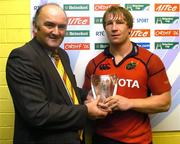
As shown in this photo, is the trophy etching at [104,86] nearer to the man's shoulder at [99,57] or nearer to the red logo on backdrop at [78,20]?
the man's shoulder at [99,57]

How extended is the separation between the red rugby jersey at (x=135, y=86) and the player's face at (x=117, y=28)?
115 mm

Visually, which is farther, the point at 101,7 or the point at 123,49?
the point at 101,7

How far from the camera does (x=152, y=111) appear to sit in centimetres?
200

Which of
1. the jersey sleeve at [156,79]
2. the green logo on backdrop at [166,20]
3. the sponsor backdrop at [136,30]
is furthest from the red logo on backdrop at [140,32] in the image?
the jersey sleeve at [156,79]

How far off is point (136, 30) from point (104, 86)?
0.63m

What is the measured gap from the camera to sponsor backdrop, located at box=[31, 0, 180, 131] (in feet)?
7.39

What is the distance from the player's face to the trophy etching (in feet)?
0.86

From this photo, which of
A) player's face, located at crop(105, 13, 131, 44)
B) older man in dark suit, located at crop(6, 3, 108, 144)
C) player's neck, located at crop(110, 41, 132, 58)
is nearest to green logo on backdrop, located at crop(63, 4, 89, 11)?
player's face, located at crop(105, 13, 131, 44)

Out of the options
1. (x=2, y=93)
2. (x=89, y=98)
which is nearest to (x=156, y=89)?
(x=89, y=98)

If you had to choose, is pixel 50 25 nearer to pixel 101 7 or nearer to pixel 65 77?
pixel 65 77

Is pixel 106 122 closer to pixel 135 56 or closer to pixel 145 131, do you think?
pixel 145 131

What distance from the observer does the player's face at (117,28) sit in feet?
6.64

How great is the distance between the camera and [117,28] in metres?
2.02

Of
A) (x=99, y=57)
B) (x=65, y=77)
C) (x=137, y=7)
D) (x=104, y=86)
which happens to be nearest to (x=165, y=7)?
(x=137, y=7)
